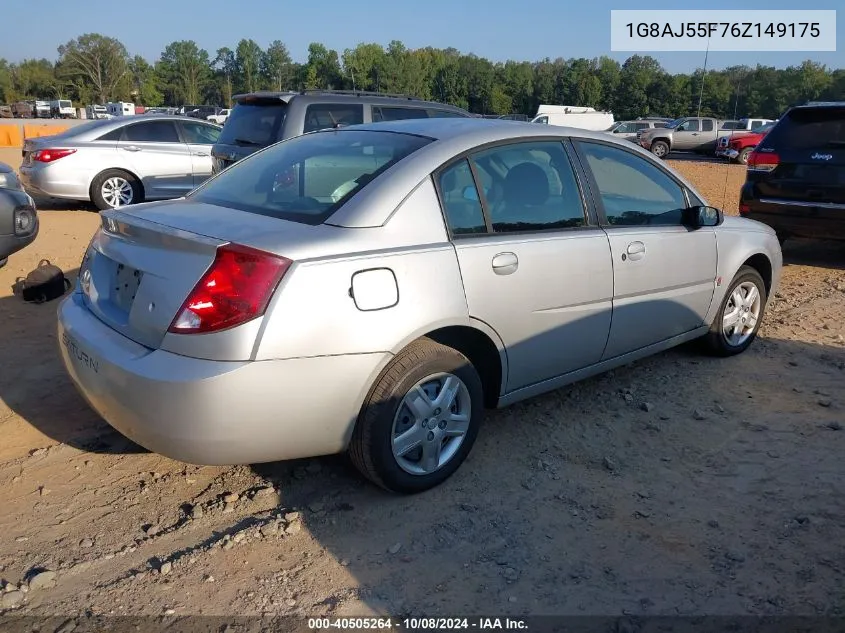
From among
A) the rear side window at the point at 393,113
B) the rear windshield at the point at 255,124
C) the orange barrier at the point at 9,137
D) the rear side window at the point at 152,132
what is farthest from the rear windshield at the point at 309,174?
the orange barrier at the point at 9,137

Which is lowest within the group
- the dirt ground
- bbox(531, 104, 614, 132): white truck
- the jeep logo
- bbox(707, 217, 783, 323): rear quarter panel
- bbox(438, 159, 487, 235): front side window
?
the dirt ground

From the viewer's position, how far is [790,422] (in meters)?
4.09

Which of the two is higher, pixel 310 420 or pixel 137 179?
pixel 137 179

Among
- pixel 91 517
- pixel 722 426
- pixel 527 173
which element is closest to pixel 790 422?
pixel 722 426

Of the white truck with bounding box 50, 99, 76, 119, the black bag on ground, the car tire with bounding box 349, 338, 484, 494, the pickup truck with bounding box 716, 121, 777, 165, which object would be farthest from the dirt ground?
the white truck with bounding box 50, 99, 76, 119

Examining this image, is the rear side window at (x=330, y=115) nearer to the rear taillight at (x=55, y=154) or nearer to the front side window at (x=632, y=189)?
Answer: the front side window at (x=632, y=189)

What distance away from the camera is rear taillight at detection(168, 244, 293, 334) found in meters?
2.66

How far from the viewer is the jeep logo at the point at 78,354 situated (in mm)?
2953

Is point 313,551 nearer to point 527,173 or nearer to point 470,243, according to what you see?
point 470,243

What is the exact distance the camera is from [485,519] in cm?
311

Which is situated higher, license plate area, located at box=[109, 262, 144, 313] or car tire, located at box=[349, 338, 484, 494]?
license plate area, located at box=[109, 262, 144, 313]

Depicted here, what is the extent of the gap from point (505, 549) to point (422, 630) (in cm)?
56

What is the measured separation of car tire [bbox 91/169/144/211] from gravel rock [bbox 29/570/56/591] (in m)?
8.85

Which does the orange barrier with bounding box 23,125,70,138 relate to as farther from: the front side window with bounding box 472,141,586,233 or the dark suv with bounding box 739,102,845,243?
the front side window with bounding box 472,141,586,233
